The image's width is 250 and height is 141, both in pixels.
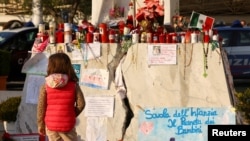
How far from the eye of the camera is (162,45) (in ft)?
26.8

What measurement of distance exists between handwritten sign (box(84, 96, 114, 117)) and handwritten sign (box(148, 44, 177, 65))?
2.33 ft

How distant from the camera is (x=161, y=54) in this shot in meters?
8.16

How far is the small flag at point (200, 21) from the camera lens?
330 inches

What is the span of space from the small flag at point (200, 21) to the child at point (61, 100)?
80.1 inches

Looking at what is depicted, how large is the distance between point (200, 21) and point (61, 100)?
7.56 feet

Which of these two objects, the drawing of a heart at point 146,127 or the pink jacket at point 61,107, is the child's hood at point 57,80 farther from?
the drawing of a heart at point 146,127

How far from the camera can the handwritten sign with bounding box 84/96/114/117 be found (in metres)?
8.42

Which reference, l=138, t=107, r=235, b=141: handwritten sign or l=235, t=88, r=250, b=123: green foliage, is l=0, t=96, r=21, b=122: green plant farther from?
l=235, t=88, r=250, b=123: green foliage

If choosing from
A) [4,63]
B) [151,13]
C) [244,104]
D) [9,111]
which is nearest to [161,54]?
[151,13]

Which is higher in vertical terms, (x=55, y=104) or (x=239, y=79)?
(x=55, y=104)

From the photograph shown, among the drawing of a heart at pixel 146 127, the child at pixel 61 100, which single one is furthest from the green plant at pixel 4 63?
the child at pixel 61 100

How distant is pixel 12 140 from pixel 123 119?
1452mm

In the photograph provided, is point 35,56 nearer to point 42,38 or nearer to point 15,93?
point 42,38

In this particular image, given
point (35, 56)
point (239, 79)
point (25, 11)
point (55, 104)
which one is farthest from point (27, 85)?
point (25, 11)
